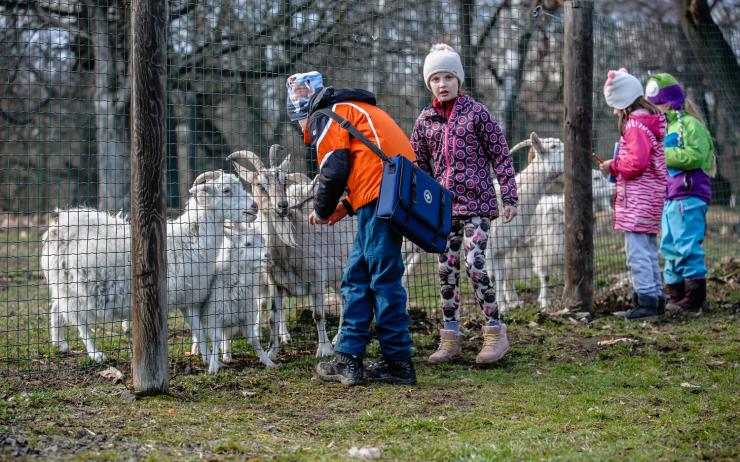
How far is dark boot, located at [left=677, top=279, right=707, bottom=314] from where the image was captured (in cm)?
793

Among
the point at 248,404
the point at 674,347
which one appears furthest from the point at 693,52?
the point at 248,404

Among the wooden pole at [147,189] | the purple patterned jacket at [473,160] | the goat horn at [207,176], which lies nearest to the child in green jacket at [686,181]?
the purple patterned jacket at [473,160]

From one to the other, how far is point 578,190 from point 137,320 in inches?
187

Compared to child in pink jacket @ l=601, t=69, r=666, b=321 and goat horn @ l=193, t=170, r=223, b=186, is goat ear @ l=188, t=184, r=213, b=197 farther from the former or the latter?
child in pink jacket @ l=601, t=69, r=666, b=321

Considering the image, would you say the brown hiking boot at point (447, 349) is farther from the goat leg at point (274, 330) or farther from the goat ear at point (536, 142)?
the goat ear at point (536, 142)

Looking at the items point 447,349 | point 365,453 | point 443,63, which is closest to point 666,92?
point 443,63

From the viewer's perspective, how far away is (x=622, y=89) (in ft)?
24.7

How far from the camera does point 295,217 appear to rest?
712cm

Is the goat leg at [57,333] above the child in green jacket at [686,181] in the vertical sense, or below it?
below

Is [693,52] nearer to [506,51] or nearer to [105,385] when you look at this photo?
[506,51]

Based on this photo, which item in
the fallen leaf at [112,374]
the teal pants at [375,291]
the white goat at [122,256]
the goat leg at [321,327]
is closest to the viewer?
the teal pants at [375,291]

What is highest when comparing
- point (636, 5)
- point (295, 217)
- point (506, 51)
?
point (636, 5)

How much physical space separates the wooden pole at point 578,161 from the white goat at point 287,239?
7.96 ft

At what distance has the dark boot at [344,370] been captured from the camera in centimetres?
532
